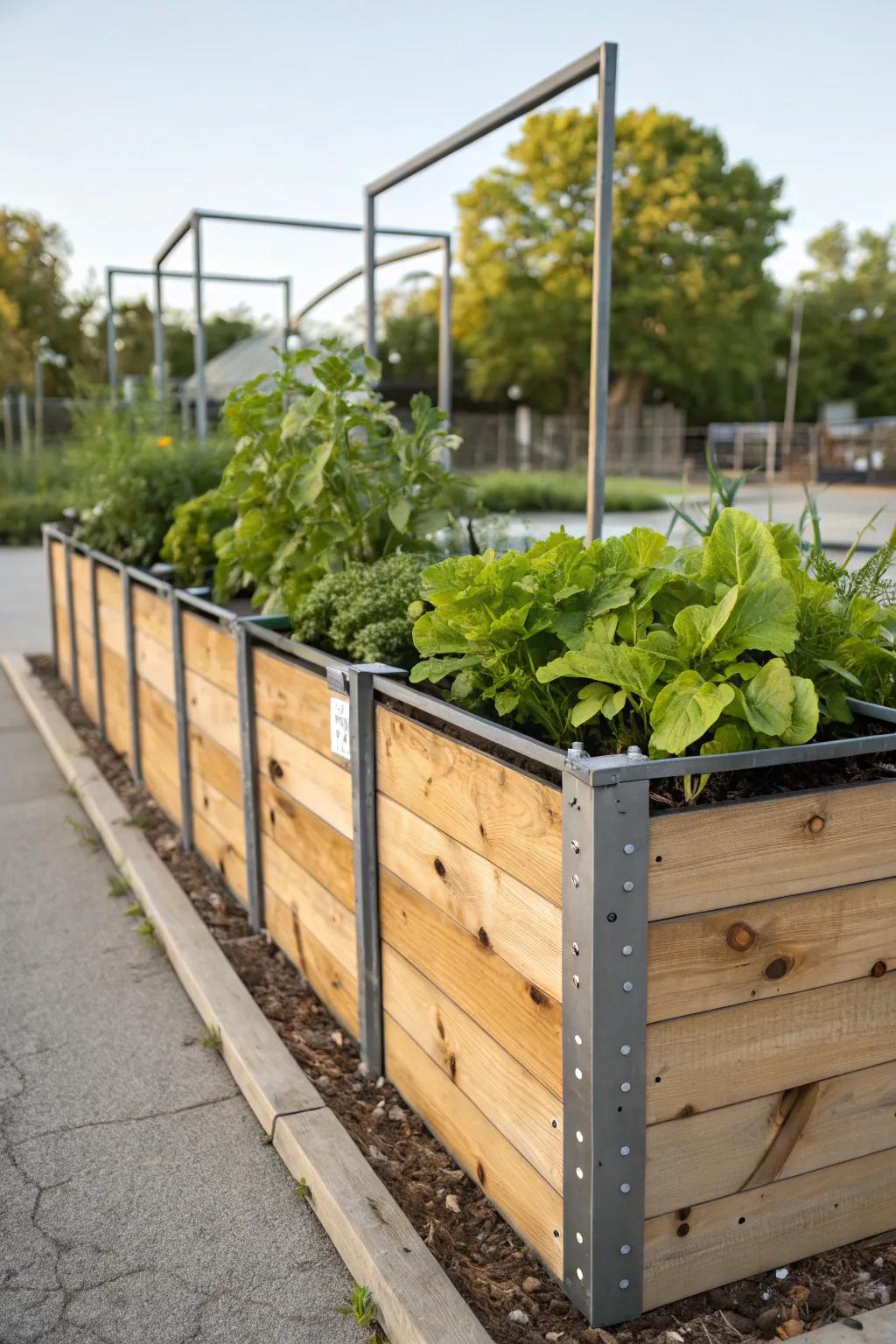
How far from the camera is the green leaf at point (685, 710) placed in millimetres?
1733

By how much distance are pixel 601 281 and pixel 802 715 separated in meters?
1.28

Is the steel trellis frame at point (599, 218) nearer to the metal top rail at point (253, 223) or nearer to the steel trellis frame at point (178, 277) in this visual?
the metal top rail at point (253, 223)

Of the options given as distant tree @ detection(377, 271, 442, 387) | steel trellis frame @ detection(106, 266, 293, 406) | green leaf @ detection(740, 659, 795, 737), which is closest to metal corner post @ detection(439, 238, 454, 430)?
green leaf @ detection(740, 659, 795, 737)

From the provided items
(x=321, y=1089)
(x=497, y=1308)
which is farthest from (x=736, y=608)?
(x=321, y=1089)

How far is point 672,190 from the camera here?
39.2 meters

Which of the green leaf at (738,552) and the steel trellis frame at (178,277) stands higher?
the steel trellis frame at (178,277)

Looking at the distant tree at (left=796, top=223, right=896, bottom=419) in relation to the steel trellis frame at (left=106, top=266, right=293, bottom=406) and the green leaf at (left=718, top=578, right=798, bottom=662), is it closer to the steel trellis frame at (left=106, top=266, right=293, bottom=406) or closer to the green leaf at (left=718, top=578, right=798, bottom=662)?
the steel trellis frame at (left=106, top=266, right=293, bottom=406)

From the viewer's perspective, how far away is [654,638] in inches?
76.7

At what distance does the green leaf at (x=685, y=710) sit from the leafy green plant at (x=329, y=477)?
1.62 meters

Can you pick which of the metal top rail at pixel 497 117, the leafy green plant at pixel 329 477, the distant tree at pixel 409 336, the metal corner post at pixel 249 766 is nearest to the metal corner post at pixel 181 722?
the leafy green plant at pixel 329 477

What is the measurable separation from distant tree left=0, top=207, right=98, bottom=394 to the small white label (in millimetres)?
33252

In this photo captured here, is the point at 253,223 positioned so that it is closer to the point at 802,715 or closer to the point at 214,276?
the point at 214,276

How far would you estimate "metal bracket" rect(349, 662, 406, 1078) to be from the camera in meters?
2.49

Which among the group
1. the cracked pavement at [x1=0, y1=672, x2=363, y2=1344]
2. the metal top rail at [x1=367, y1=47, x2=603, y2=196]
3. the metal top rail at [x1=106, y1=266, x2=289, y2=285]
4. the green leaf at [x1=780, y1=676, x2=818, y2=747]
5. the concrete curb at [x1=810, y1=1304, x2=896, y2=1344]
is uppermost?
the metal top rail at [x1=106, y1=266, x2=289, y2=285]
